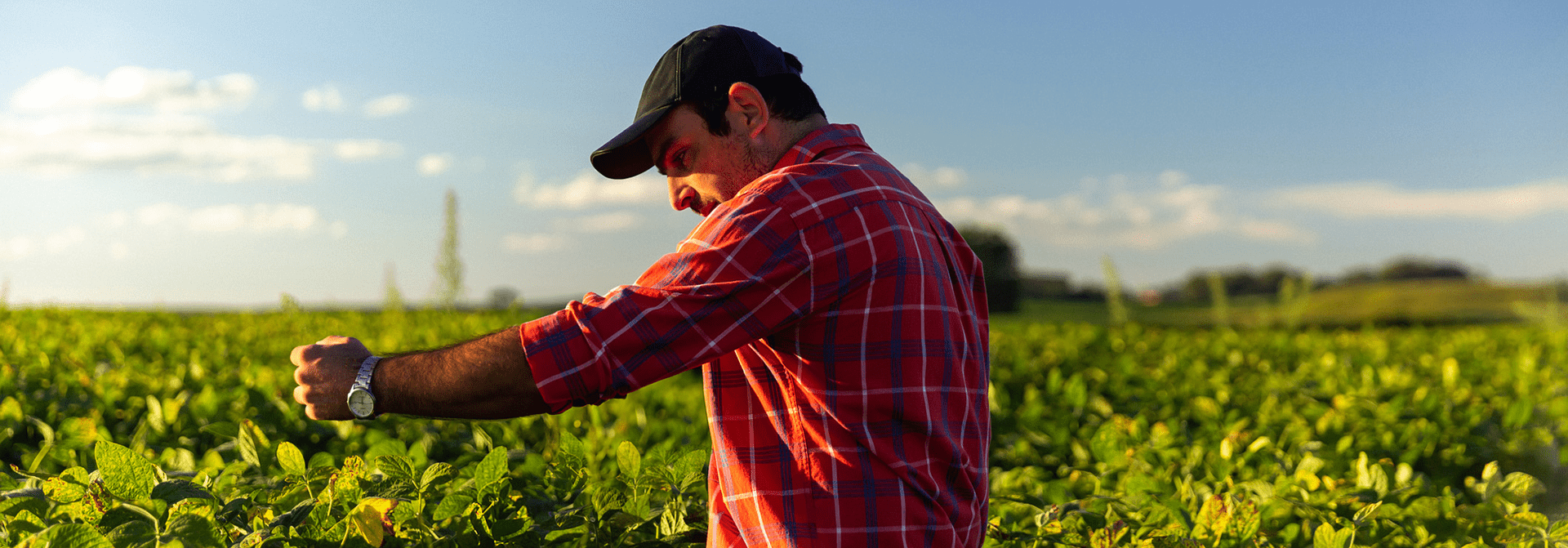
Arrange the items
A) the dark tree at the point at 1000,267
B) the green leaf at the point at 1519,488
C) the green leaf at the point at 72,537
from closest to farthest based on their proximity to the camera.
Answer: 1. the green leaf at the point at 72,537
2. the green leaf at the point at 1519,488
3. the dark tree at the point at 1000,267

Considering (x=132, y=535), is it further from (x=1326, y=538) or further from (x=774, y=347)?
(x=1326, y=538)

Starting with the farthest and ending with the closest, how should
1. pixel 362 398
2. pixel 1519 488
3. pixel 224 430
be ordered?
1. pixel 1519 488
2. pixel 224 430
3. pixel 362 398

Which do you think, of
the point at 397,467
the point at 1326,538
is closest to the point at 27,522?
the point at 397,467

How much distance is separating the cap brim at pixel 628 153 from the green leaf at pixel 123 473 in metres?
1.10

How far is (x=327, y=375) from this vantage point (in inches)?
70.7

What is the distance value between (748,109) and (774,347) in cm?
59

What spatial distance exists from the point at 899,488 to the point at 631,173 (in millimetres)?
1033

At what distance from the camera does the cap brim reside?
6.84ft

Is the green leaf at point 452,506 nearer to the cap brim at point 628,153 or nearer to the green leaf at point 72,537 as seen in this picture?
the green leaf at point 72,537

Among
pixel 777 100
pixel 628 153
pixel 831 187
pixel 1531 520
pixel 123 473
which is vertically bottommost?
pixel 1531 520

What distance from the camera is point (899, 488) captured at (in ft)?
6.03

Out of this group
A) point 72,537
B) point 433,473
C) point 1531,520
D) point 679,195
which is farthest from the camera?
point 1531,520

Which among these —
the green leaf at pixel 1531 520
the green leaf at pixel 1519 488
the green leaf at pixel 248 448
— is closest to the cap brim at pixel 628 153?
the green leaf at pixel 248 448

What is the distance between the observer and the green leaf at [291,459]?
208 cm
